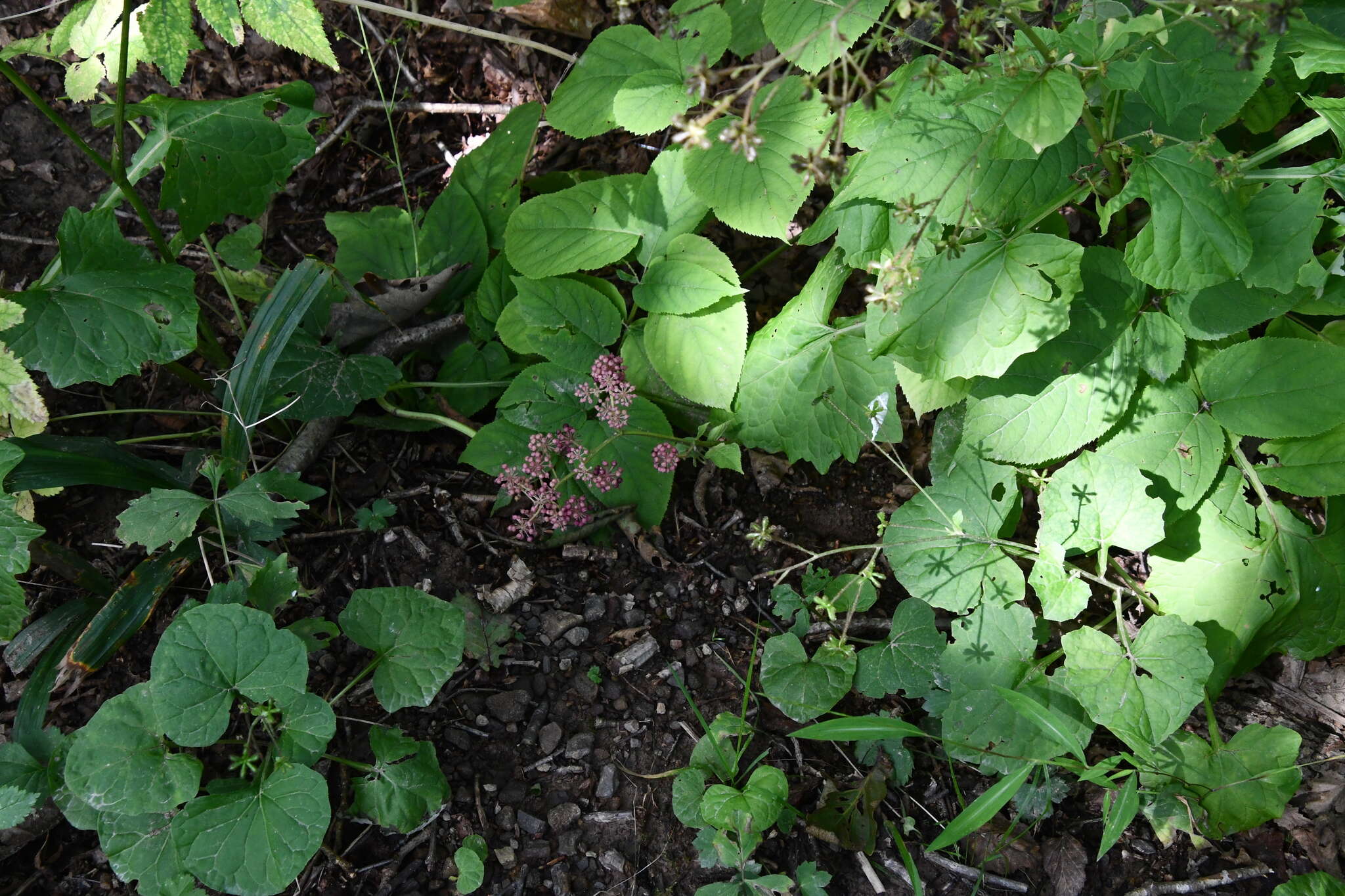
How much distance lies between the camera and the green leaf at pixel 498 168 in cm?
279

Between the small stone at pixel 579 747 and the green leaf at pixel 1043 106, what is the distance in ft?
5.69

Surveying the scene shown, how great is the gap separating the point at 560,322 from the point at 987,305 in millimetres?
1161

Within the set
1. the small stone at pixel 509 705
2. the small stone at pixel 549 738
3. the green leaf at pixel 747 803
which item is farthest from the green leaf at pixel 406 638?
the green leaf at pixel 747 803

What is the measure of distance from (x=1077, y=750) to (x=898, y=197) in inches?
51.8

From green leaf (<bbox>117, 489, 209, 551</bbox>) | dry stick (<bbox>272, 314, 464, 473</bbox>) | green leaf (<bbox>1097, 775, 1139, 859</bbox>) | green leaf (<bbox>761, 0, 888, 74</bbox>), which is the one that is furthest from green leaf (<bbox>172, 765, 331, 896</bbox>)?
green leaf (<bbox>761, 0, 888, 74</bbox>)

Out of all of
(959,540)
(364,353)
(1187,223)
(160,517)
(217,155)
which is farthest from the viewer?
(364,353)

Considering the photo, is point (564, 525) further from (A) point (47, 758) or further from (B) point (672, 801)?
(A) point (47, 758)

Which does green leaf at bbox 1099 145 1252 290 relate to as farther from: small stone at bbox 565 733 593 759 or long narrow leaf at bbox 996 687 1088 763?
small stone at bbox 565 733 593 759

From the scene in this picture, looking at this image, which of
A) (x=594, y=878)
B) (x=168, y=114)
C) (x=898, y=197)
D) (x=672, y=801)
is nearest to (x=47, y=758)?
(x=594, y=878)

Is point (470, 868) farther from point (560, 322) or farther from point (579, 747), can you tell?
point (560, 322)

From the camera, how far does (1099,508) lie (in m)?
2.21

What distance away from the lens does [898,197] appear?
1.89m

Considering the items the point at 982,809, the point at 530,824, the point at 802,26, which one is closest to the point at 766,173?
the point at 802,26

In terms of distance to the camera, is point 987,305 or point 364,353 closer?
point 987,305
